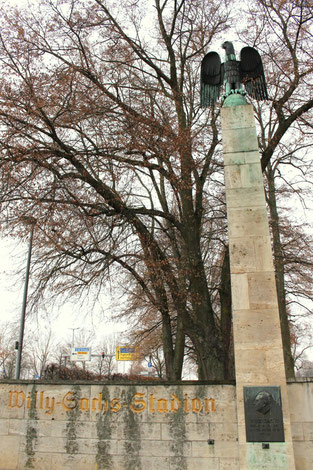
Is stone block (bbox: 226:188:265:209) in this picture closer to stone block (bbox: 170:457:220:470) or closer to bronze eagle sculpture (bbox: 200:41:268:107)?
bronze eagle sculpture (bbox: 200:41:268:107)

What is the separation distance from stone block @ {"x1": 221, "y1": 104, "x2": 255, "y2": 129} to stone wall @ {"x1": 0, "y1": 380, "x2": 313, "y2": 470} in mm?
4970

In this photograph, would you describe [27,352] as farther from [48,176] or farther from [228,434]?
[228,434]

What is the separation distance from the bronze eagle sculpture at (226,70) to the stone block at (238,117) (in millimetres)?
903

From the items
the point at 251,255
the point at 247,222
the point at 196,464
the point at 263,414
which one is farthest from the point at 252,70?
the point at 196,464

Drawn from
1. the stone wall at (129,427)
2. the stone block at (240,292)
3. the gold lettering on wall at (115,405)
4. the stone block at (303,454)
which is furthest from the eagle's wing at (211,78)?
the stone block at (303,454)

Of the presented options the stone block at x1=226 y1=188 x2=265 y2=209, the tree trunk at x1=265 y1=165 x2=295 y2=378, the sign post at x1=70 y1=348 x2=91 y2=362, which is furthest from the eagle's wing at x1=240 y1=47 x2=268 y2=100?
the sign post at x1=70 y1=348 x2=91 y2=362

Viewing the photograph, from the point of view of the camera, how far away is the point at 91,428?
26.3ft

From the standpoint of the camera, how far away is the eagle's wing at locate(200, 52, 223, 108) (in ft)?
32.6

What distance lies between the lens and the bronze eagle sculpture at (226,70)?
9.59 m

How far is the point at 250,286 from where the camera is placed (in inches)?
304

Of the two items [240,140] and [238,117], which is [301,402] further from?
[238,117]

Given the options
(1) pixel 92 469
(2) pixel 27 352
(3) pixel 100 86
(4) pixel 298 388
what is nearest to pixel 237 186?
(4) pixel 298 388

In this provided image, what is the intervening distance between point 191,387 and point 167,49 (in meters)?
12.3

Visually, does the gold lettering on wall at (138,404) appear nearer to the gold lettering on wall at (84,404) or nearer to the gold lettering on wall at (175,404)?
the gold lettering on wall at (175,404)
